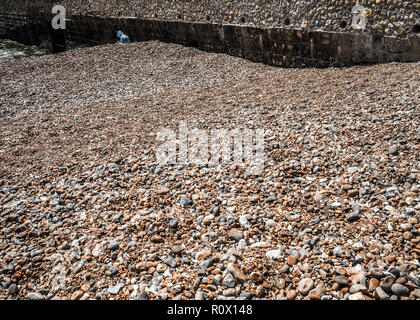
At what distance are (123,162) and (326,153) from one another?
3314mm

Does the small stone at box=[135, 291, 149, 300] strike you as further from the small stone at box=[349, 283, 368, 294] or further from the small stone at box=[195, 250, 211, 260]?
the small stone at box=[349, 283, 368, 294]

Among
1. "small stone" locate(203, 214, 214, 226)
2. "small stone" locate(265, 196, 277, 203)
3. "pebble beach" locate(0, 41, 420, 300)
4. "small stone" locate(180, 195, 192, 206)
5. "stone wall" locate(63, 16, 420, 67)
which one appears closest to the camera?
"pebble beach" locate(0, 41, 420, 300)

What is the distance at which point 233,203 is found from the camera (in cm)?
417

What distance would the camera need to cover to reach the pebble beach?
10.1 feet

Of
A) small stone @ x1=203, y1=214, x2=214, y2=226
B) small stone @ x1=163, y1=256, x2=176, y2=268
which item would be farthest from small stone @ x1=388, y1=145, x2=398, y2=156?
small stone @ x1=163, y1=256, x2=176, y2=268

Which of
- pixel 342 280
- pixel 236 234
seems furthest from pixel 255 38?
pixel 342 280

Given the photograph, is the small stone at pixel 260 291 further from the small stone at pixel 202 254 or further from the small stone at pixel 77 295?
the small stone at pixel 77 295

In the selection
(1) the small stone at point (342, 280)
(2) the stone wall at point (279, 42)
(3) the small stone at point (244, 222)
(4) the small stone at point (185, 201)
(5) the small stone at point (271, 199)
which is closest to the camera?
(1) the small stone at point (342, 280)

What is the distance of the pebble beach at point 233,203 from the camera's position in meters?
3.08

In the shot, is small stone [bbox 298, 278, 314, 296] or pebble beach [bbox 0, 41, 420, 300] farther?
pebble beach [bbox 0, 41, 420, 300]

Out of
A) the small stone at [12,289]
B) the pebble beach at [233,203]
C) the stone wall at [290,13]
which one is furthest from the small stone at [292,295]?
the stone wall at [290,13]

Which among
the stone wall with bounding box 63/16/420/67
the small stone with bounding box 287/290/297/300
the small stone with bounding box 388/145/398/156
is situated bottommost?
the small stone with bounding box 287/290/297/300

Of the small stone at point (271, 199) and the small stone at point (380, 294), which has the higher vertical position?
the small stone at point (271, 199)

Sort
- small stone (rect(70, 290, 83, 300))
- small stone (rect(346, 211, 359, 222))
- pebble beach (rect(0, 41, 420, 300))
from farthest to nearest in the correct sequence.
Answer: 1. small stone (rect(346, 211, 359, 222))
2. small stone (rect(70, 290, 83, 300))
3. pebble beach (rect(0, 41, 420, 300))
